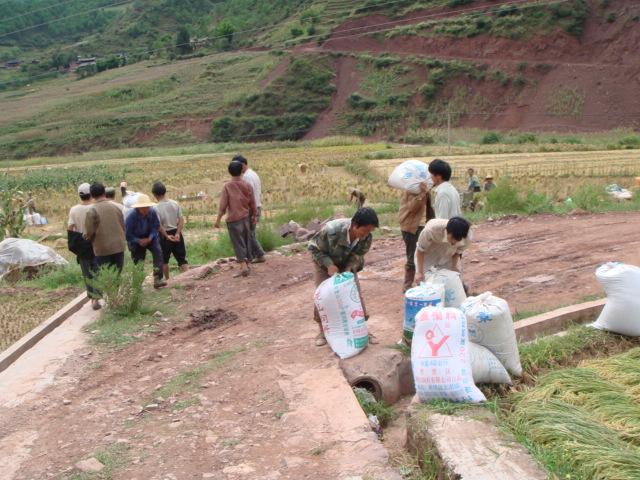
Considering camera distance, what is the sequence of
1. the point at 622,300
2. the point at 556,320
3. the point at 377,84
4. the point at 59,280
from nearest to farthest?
the point at 622,300, the point at 556,320, the point at 59,280, the point at 377,84

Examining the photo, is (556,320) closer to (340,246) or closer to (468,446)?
(340,246)

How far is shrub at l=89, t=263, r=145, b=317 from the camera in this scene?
23.6 ft

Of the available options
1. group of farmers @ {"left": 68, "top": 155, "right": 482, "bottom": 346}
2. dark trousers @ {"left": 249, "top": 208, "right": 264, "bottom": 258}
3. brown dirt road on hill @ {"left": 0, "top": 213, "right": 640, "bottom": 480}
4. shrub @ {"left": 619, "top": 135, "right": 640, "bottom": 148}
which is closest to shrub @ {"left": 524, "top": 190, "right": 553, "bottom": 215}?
brown dirt road on hill @ {"left": 0, "top": 213, "right": 640, "bottom": 480}

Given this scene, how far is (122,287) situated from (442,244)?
3.42 metres

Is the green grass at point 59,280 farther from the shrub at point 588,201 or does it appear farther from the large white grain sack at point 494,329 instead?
the shrub at point 588,201

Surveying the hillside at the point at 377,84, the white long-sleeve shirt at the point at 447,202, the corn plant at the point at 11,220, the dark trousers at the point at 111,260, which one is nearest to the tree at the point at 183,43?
the hillside at the point at 377,84

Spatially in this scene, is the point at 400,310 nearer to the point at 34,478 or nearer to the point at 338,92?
the point at 34,478

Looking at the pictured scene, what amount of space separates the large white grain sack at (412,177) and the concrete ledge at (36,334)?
155 inches

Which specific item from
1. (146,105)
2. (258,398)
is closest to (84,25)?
(146,105)

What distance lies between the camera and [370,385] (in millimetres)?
5336

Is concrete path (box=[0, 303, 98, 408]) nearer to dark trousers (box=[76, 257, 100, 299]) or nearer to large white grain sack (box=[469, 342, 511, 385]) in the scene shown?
dark trousers (box=[76, 257, 100, 299])

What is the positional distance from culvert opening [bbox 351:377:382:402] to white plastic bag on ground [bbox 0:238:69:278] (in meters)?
7.40

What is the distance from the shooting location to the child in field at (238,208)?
335 inches

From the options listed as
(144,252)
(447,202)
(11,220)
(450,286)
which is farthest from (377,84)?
(450,286)
